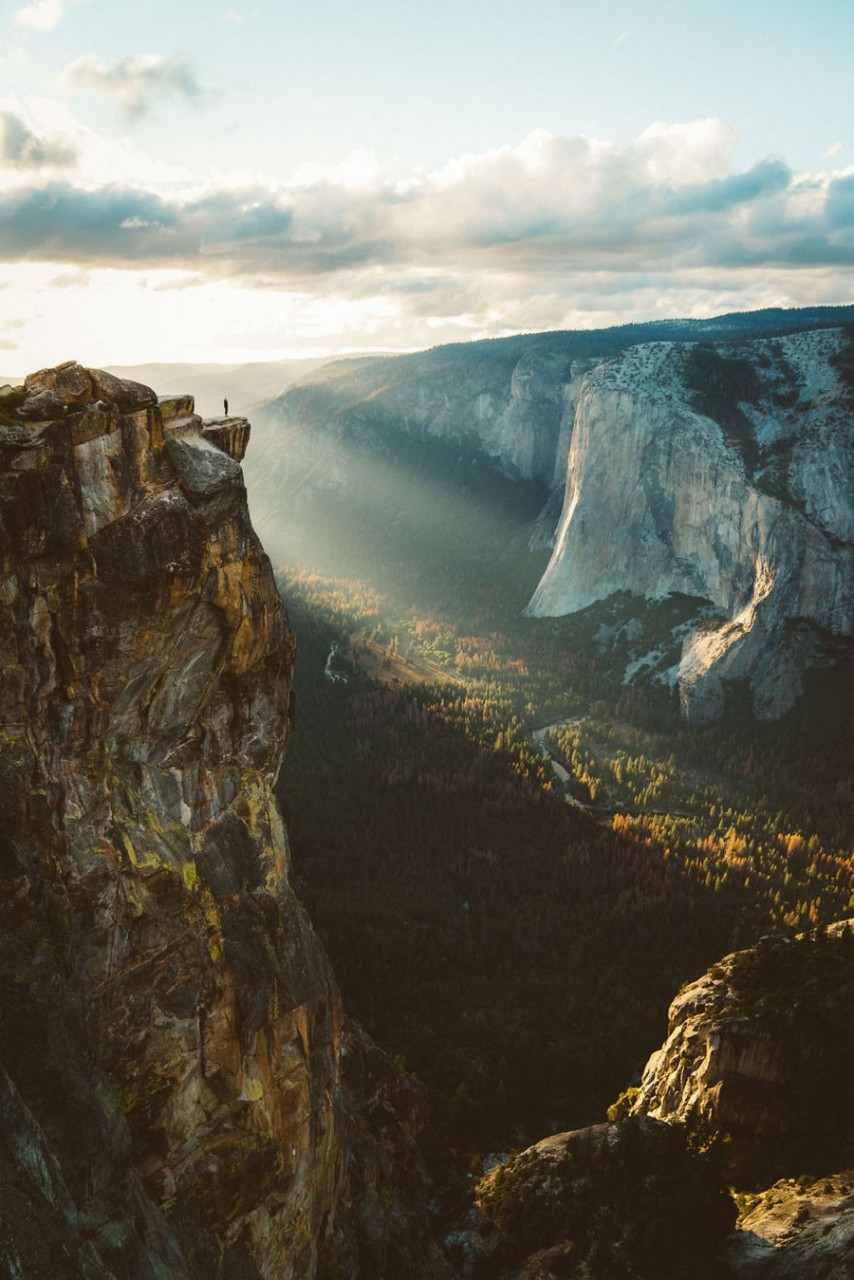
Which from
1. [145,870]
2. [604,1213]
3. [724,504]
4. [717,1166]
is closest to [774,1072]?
[717,1166]

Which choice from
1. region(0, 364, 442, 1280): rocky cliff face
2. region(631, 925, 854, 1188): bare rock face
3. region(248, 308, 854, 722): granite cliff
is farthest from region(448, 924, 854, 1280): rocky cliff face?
region(248, 308, 854, 722): granite cliff

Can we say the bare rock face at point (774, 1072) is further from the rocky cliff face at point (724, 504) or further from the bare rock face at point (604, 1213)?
the rocky cliff face at point (724, 504)

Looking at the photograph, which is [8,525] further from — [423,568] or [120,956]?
[423,568]

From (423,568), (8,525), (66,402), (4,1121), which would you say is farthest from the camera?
(423,568)

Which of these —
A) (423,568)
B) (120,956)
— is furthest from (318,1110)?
(423,568)

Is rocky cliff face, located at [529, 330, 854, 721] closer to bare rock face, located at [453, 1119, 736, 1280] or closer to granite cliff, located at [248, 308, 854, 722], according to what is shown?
granite cliff, located at [248, 308, 854, 722]

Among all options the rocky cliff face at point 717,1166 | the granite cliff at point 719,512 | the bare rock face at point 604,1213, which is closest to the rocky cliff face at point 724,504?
the granite cliff at point 719,512

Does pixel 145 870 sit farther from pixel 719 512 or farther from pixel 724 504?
pixel 719 512
